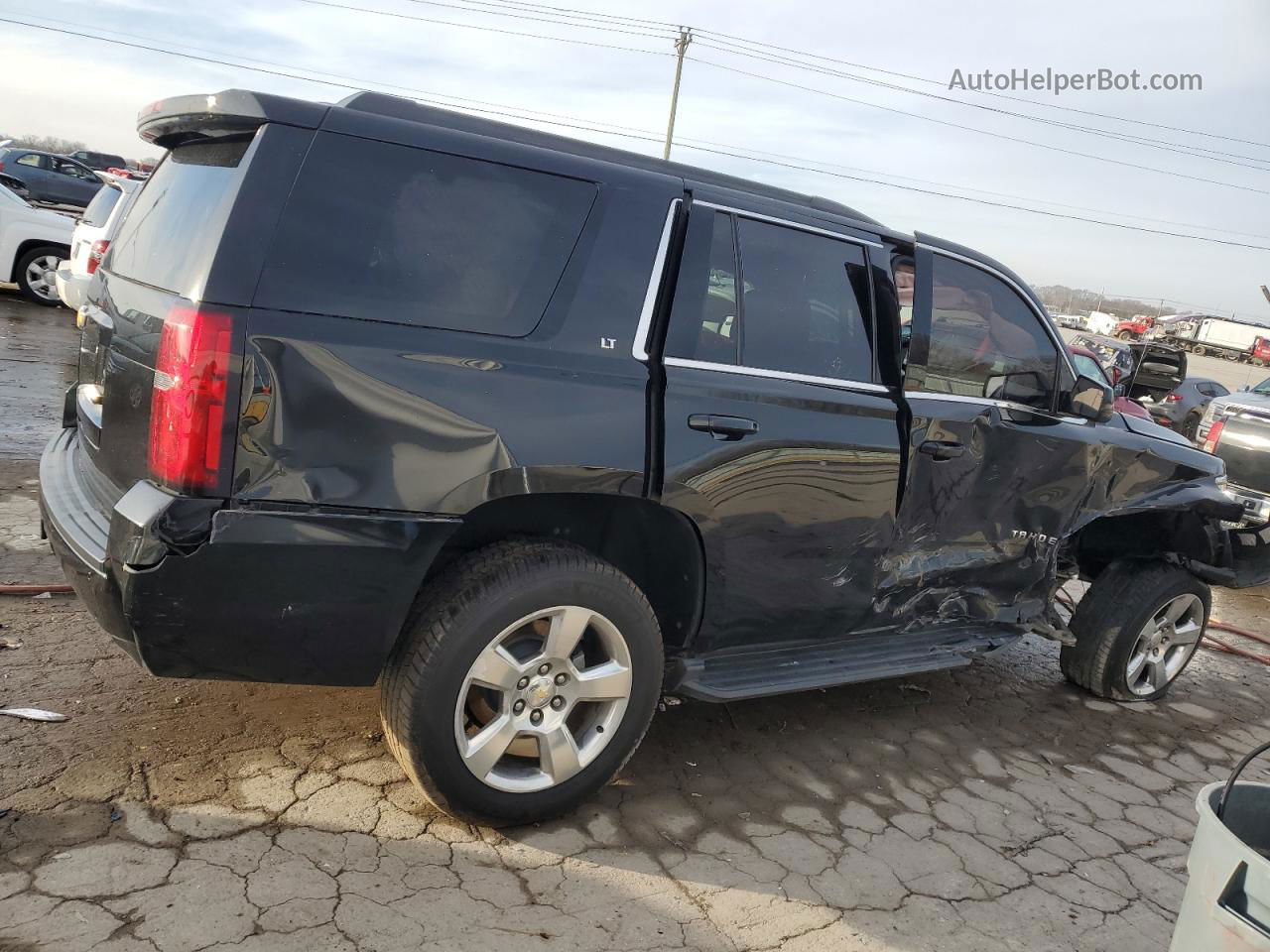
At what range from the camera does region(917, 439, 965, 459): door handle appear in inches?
148

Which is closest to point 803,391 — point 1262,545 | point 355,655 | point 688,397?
point 688,397

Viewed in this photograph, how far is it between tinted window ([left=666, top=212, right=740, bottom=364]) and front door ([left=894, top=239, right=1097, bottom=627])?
901 millimetres

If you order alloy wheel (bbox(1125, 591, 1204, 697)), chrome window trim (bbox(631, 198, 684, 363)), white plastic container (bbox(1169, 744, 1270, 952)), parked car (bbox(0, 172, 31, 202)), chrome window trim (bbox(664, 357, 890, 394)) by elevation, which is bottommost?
alloy wheel (bbox(1125, 591, 1204, 697))

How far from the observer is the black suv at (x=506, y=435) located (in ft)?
8.15

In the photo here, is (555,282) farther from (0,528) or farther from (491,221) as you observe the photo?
(0,528)

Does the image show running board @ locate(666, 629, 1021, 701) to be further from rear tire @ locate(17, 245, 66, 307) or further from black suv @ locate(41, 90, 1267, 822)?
rear tire @ locate(17, 245, 66, 307)

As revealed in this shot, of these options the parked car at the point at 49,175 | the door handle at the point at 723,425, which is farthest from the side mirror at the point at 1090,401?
the parked car at the point at 49,175

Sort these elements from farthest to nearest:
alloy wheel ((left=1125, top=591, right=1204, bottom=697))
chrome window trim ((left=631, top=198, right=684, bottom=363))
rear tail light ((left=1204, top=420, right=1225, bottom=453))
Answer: rear tail light ((left=1204, top=420, right=1225, bottom=453)) → alloy wheel ((left=1125, top=591, right=1204, bottom=697)) → chrome window trim ((left=631, top=198, right=684, bottom=363))

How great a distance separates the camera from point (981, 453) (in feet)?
13.1

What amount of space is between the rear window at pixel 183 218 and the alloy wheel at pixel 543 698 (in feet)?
4.28

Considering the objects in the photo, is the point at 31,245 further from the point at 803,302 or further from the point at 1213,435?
the point at 1213,435

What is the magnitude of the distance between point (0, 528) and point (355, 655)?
3.27 m

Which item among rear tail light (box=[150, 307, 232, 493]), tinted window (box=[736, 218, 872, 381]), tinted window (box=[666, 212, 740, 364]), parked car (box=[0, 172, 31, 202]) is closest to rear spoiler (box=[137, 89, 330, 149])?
rear tail light (box=[150, 307, 232, 493])

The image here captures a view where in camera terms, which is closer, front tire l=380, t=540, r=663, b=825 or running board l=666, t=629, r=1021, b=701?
front tire l=380, t=540, r=663, b=825
